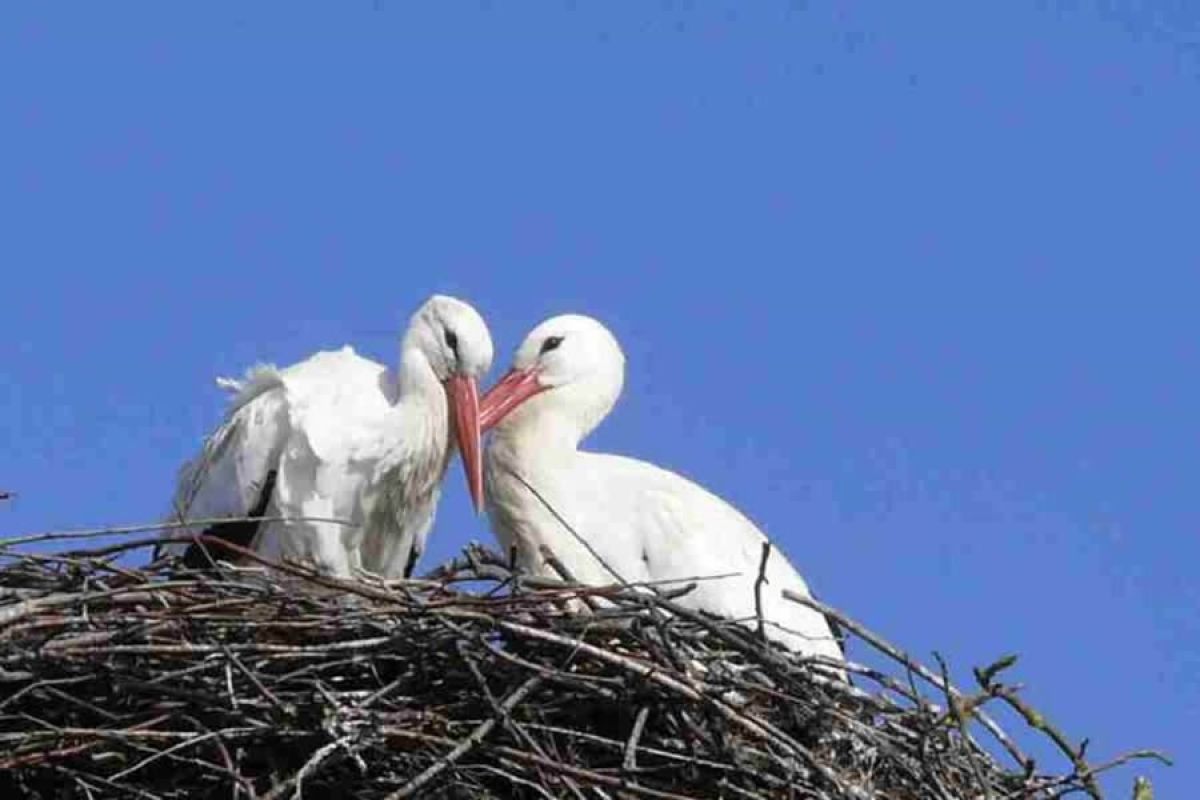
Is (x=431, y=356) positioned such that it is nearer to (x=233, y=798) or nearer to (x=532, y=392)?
(x=532, y=392)

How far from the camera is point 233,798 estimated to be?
6.59m

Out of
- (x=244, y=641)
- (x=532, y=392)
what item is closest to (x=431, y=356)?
(x=532, y=392)

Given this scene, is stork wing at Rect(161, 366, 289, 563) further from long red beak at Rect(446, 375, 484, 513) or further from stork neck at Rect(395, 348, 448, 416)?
long red beak at Rect(446, 375, 484, 513)

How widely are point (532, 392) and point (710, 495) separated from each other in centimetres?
48

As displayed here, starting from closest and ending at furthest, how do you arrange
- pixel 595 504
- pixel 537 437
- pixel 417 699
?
1. pixel 417 699
2. pixel 595 504
3. pixel 537 437

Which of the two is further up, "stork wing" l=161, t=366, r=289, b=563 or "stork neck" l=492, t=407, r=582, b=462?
"stork neck" l=492, t=407, r=582, b=462

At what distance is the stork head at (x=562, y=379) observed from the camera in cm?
832

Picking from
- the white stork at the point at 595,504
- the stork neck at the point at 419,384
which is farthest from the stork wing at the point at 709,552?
the stork neck at the point at 419,384

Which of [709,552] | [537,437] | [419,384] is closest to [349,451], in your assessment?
[419,384]

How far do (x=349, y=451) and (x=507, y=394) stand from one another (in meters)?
0.53

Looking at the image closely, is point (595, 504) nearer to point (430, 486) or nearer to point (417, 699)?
point (430, 486)

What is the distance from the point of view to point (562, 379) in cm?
838

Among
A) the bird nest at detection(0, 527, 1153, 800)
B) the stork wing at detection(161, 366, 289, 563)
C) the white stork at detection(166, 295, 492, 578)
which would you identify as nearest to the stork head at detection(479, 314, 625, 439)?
the white stork at detection(166, 295, 492, 578)

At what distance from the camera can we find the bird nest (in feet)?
21.6
